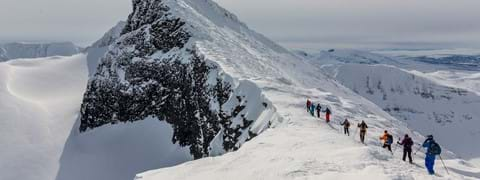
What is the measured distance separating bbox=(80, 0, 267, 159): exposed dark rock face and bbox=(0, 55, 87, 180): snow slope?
5884mm

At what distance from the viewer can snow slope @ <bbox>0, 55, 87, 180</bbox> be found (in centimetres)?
6588

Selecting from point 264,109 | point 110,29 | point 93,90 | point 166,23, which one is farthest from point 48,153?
point 110,29

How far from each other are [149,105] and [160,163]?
929 cm

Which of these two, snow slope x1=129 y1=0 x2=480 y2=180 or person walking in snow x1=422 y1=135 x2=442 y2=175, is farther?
snow slope x1=129 y1=0 x2=480 y2=180

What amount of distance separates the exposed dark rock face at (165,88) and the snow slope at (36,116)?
232 inches

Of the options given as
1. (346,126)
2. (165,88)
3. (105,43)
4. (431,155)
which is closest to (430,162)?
(431,155)

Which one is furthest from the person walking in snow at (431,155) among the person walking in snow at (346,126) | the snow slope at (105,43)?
the snow slope at (105,43)

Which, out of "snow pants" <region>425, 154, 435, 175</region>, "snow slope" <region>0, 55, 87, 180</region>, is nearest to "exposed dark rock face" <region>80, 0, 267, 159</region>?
"snow slope" <region>0, 55, 87, 180</region>

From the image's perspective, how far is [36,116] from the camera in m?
79.4

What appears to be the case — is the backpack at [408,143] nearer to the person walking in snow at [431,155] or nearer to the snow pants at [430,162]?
the person walking in snow at [431,155]

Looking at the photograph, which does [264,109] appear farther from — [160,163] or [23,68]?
[23,68]

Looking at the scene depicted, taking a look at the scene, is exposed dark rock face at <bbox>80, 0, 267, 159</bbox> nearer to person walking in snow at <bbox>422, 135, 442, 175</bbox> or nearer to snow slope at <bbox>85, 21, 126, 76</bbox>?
person walking in snow at <bbox>422, 135, 442, 175</bbox>

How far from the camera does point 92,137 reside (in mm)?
71625

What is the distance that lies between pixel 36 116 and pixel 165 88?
85.3 ft
